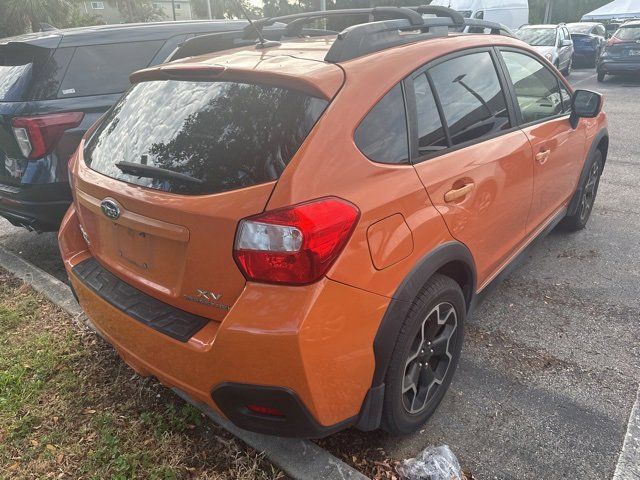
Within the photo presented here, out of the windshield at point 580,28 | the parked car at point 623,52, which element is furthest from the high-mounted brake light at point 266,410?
the windshield at point 580,28

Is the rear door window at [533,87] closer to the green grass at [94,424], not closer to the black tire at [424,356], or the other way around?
the black tire at [424,356]

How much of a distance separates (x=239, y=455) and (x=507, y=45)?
2.75 meters

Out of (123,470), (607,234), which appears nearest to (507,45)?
(607,234)

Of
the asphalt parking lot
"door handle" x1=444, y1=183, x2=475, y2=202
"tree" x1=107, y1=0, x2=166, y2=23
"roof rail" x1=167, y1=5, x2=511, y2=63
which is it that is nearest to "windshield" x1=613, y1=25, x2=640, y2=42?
the asphalt parking lot

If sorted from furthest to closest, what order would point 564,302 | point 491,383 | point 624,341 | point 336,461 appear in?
point 564,302 → point 624,341 → point 491,383 → point 336,461

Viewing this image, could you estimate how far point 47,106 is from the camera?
3723 millimetres

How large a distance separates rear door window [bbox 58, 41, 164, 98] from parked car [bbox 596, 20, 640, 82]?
50.0 ft

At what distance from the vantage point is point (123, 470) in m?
2.20

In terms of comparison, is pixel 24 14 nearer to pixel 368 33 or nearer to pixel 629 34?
pixel 629 34

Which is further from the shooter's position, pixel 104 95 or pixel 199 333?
Result: pixel 104 95

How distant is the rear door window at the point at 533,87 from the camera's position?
10.4 feet

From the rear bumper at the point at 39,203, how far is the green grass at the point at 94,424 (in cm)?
95

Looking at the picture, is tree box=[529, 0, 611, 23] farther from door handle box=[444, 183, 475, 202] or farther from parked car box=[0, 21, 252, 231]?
door handle box=[444, 183, 475, 202]

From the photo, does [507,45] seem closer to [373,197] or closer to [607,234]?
[373,197]
